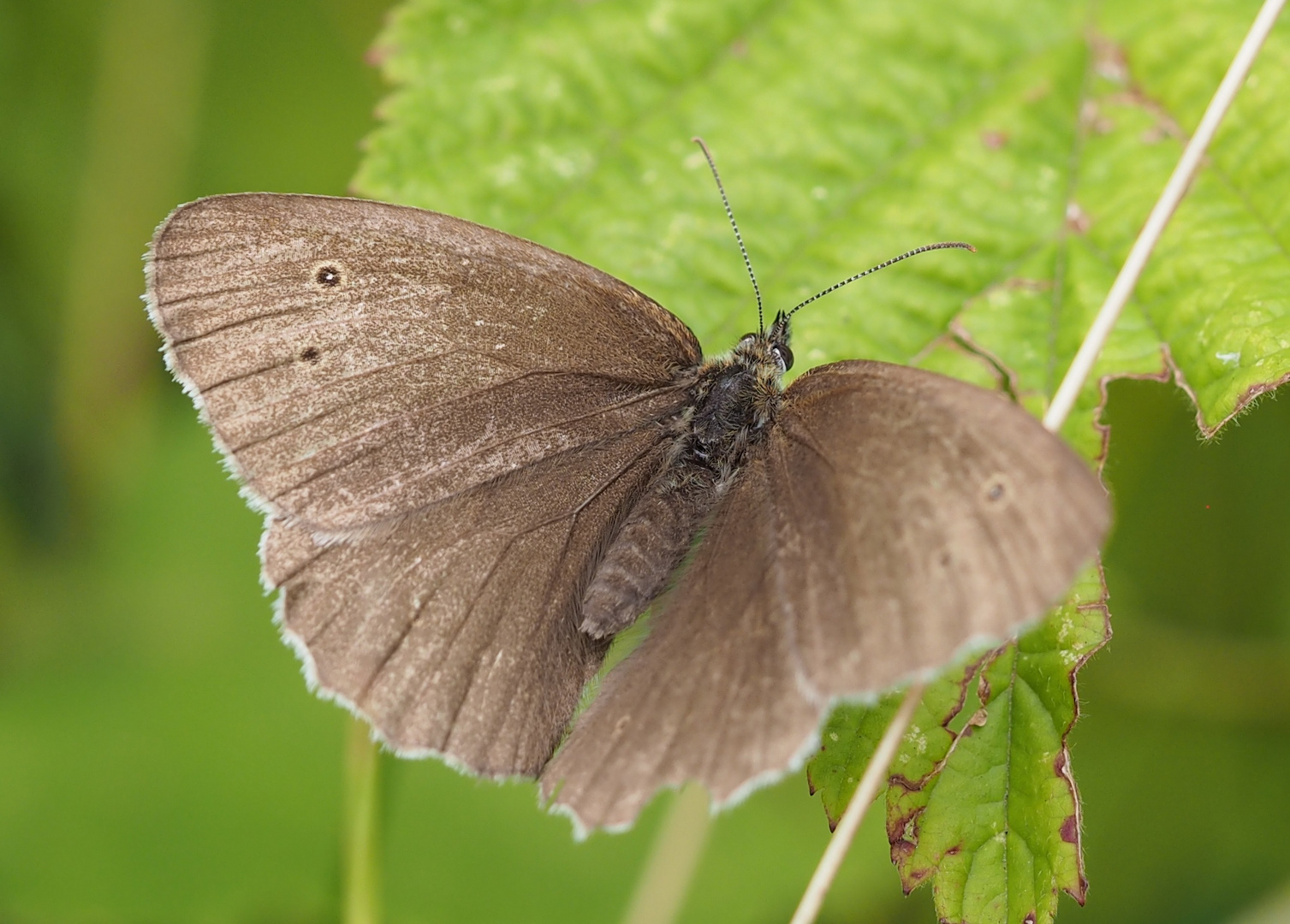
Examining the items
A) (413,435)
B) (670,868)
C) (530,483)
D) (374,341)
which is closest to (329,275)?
(374,341)

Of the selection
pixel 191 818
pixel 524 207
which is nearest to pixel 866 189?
pixel 524 207

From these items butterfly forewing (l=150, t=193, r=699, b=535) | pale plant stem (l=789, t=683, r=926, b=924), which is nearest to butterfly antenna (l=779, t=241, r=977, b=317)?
butterfly forewing (l=150, t=193, r=699, b=535)

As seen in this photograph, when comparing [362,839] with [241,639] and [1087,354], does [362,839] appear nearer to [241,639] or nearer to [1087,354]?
[241,639]

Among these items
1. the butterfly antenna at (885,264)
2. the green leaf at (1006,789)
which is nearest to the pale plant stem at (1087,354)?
the green leaf at (1006,789)

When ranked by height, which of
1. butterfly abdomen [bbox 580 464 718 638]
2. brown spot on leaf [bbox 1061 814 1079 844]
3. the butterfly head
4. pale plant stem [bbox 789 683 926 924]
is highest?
the butterfly head

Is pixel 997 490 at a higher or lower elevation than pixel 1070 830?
higher

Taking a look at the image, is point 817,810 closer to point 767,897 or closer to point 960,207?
point 767,897

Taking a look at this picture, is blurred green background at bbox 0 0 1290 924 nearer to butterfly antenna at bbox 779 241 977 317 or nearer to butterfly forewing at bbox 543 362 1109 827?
butterfly antenna at bbox 779 241 977 317

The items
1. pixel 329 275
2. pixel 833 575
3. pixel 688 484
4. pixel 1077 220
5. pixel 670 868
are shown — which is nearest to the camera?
pixel 833 575
